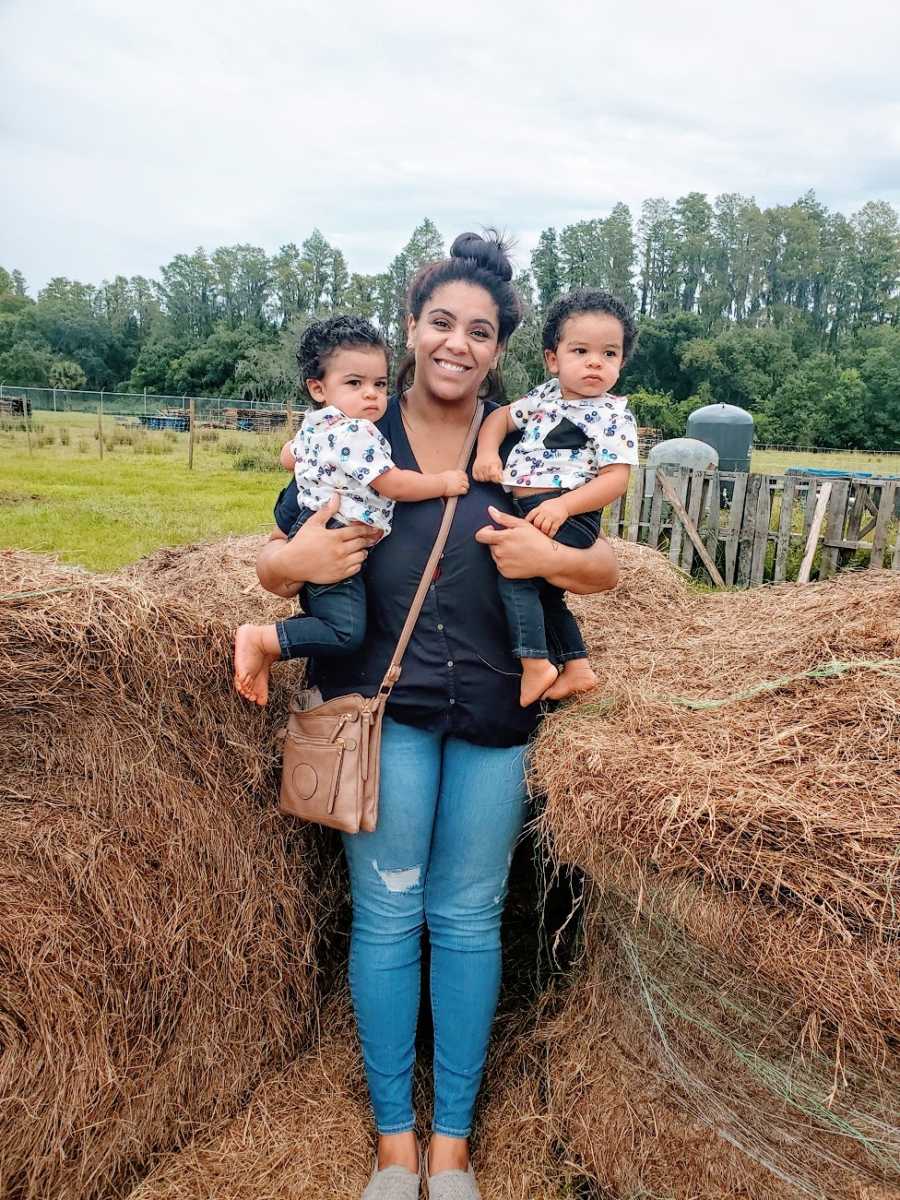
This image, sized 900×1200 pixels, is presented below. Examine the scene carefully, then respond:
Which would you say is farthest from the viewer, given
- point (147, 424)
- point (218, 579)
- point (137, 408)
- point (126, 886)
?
point (137, 408)

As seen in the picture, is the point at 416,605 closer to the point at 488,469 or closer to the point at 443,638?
the point at 443,638

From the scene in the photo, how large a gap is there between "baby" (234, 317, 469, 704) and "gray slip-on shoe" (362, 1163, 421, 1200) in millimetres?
1260

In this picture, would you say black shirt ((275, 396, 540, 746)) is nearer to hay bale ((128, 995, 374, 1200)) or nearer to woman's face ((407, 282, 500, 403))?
woman's face ((407, 282, 500, 403))

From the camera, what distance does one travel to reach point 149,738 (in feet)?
7.17

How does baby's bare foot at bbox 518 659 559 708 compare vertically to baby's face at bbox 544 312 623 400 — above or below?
below

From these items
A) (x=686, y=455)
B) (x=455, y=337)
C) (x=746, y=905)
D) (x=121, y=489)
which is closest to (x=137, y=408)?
(x=121, y=489)

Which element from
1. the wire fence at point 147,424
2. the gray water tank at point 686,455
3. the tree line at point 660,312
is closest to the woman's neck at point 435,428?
the gray water tank at point 686,455

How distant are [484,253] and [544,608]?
101 centimetres

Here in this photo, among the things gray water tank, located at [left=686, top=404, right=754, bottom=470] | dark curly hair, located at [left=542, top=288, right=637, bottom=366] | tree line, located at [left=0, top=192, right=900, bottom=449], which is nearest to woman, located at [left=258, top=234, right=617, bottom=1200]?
dark curly hair, located at [left=542, top=288, right=637, bottom=366]

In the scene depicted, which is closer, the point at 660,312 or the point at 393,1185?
the point at 393,1185

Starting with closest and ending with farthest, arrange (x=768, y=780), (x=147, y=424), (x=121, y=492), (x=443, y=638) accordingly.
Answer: (x=768, y=780), (x=443, y=638), (x=121, y=492), (x=147, y=424)

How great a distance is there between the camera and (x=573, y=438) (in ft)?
7.75

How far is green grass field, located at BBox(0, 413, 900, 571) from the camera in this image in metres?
7.25

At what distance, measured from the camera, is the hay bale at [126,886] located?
1920mm
